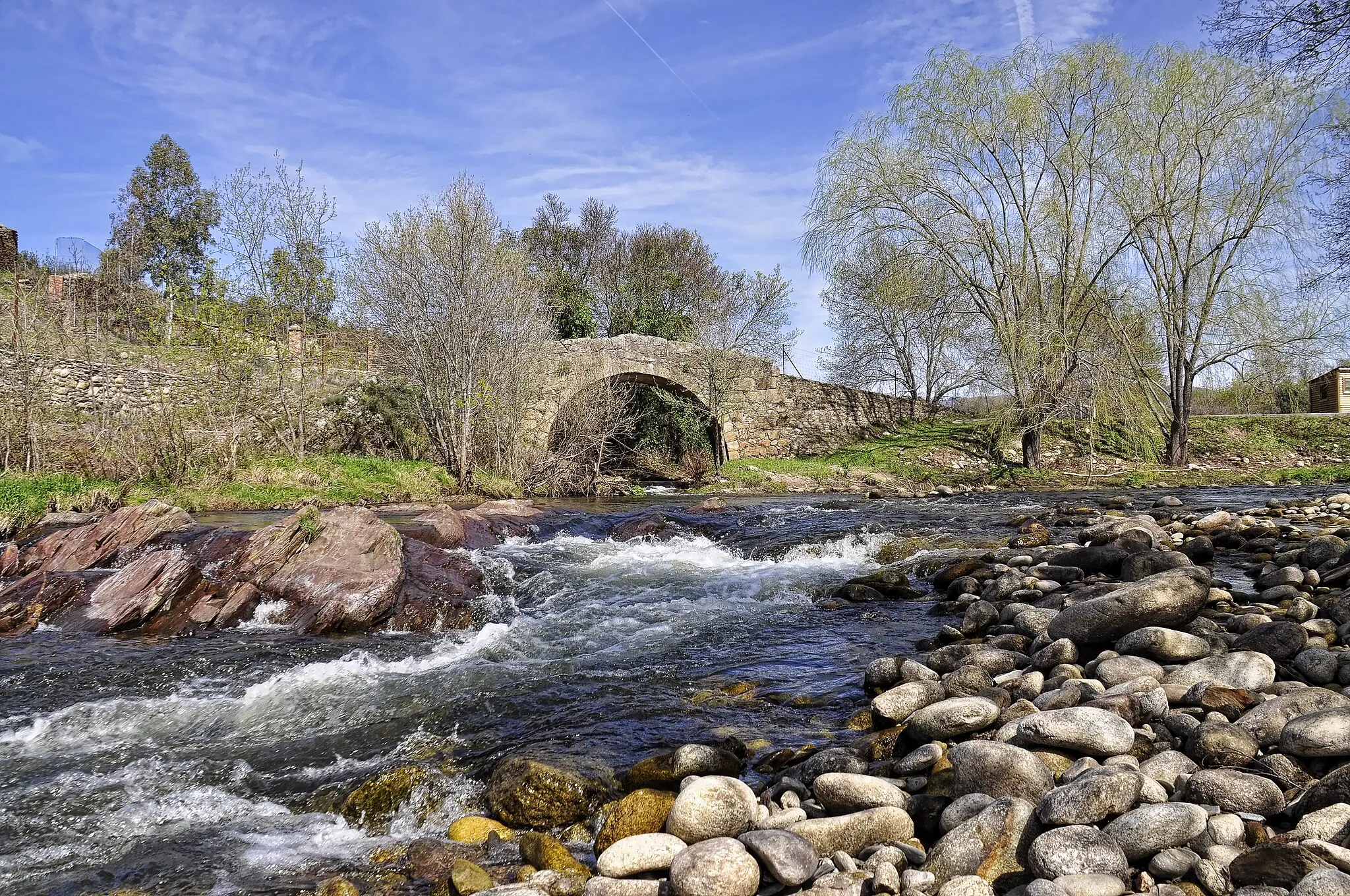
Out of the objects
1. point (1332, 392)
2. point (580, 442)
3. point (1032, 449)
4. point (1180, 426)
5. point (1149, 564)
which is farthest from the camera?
point (1332, 392)

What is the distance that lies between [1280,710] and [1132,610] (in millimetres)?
1449

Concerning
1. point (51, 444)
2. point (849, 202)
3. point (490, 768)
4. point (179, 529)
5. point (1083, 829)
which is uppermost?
point (849, 202)

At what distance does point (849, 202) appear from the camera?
22469mm

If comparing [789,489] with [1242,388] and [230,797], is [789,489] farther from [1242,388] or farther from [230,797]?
[230,797]

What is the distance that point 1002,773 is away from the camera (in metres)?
3.27

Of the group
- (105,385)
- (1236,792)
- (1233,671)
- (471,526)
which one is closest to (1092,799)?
(1236,792)

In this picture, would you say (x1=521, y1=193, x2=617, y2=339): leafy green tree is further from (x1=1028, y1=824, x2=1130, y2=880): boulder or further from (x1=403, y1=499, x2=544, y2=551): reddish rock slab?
(x1=1028, y1=824, x2=1130, y2=880): boulder

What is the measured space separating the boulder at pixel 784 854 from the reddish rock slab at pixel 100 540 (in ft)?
28.1

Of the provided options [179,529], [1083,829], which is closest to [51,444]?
[179,529]

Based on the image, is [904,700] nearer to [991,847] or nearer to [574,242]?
[991,847]

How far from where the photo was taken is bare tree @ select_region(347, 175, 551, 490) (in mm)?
17828

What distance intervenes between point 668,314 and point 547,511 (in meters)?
19.6

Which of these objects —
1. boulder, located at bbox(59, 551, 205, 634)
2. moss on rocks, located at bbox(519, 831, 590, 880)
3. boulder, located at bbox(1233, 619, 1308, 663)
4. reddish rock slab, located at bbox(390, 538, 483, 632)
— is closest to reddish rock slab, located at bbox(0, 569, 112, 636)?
boulder, located at bbox(59, 551, 205, 634)

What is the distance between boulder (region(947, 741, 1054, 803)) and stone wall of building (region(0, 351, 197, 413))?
58.3 feet
